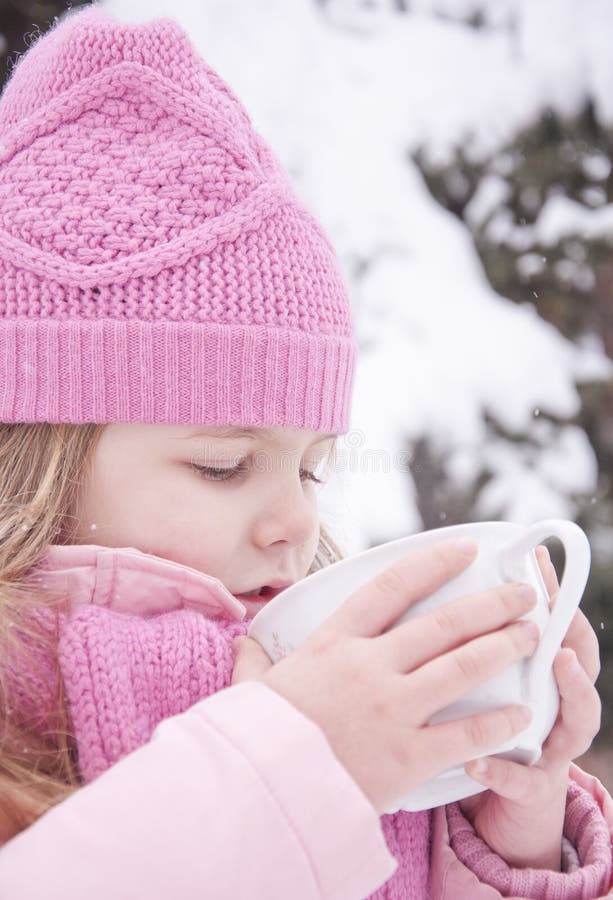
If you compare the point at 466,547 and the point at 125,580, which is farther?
the point at 125,580

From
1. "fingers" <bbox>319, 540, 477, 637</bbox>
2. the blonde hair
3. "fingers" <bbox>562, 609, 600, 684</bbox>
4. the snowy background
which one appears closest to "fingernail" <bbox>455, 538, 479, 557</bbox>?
"fingers" <bbox>319, 540, 477, 637</bbox>

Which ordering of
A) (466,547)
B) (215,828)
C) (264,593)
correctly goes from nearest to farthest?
(215,828) → (466,547) → (264,593)

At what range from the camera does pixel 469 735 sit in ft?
2.14

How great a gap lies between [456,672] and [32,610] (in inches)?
15.2

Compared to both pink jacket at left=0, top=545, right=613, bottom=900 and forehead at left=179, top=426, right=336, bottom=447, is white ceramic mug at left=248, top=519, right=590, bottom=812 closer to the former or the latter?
pink jacket at left=0, top=545, right=613, bottom=900

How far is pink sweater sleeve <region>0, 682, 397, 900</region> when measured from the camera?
572mm

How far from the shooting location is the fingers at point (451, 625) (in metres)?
0.66

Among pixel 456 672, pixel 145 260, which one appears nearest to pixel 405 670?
pixel 456 672

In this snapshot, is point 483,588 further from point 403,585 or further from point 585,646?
point 585,646

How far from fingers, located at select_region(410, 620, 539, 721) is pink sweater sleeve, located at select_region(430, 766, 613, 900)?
1.02 ft

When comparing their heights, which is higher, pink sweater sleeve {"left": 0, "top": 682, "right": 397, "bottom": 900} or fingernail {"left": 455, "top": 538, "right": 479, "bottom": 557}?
fingernail {"left": 455, "top": 538, "right": 479, "bottom": 557}

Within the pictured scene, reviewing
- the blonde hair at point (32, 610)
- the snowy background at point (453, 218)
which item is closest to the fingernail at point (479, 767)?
the blonde hair at point (32, 610)

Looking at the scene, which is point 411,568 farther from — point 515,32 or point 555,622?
point 515,32

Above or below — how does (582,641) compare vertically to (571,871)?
above
